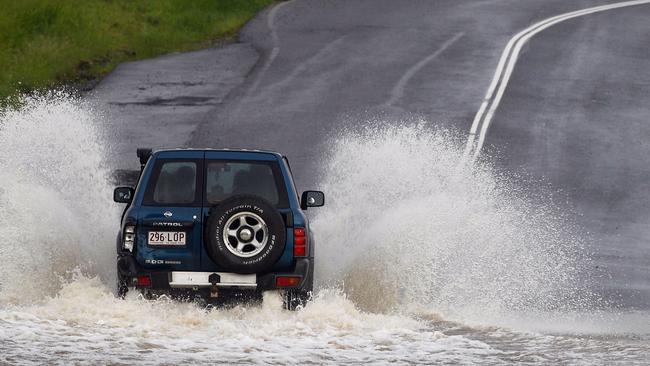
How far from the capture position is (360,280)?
15.2 metres

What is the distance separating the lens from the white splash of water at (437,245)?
1527 cm

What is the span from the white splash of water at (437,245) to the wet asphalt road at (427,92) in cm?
85

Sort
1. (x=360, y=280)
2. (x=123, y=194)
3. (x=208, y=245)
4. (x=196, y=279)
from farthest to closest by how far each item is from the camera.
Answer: (x=360, y=280)
(x=123, y=194)
(x=196, y=279)
(x=208, y=245)

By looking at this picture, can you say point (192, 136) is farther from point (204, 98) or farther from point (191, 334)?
Result: point (191, 334)

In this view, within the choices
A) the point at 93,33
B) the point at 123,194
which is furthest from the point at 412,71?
the point at 123,194

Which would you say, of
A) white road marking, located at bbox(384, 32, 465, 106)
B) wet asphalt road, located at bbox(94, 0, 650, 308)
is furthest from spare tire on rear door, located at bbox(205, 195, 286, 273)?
white road marking, located at bbox(384, 32, 465, 106)

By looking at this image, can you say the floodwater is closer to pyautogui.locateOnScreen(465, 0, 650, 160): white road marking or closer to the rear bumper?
the rear bumper

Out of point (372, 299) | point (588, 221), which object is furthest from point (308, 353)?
point (588, 221)

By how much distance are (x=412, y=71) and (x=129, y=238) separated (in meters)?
18.5

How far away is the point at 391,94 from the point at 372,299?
46.0ft

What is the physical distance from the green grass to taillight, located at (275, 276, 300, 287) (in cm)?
1496

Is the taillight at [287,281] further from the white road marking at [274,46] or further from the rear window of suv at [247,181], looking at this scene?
the white road marking at [274,46]

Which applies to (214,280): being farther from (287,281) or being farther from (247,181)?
(247,181)

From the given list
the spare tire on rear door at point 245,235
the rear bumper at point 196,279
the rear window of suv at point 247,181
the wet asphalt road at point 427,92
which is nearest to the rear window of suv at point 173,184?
the rear window of suv at point 247,181
